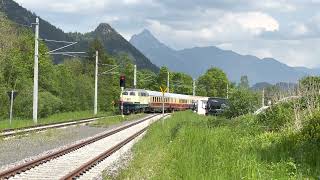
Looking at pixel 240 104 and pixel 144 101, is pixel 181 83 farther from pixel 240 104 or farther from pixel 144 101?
pixel 240 104

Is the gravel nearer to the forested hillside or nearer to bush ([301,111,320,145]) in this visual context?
bush ([301,111,320,145])

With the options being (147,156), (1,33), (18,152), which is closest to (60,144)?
(18,152)

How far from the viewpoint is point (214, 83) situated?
157 metres

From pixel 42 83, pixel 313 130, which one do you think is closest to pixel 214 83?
pixel 42 83

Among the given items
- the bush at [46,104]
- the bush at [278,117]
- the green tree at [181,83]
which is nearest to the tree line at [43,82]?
the bush at [46,104]

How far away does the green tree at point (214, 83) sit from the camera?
156625 mm

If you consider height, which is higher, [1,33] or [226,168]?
[1,33]

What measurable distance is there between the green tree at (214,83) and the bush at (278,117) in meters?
125

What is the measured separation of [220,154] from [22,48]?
5624cm

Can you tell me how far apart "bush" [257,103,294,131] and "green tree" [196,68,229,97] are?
411ft

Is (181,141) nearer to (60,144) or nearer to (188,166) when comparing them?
(188,166)

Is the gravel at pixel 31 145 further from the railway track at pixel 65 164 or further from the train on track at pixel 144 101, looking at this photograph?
the train on track at pixel 144 101

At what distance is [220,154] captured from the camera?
17.0 meters

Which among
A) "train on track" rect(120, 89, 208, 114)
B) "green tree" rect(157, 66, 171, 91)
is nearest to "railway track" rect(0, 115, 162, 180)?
"train on track" rect(120, 89, 208, 114)
